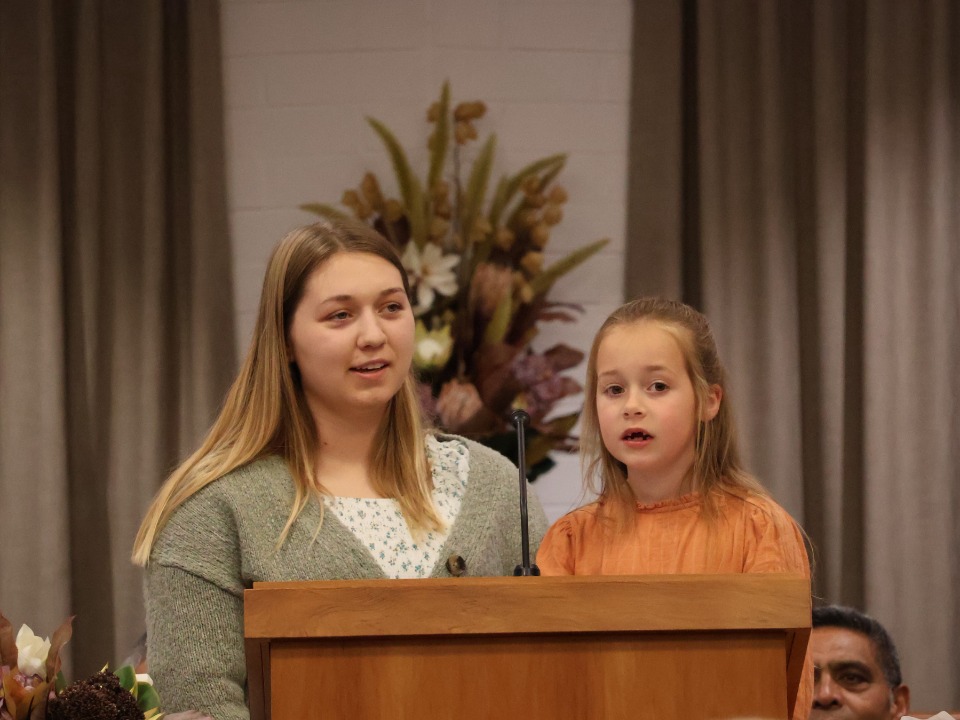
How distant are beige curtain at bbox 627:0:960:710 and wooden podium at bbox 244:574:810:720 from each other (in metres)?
2.12

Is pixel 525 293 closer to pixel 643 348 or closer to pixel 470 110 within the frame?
pixel 470 110

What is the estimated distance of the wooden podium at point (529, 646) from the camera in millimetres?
1194

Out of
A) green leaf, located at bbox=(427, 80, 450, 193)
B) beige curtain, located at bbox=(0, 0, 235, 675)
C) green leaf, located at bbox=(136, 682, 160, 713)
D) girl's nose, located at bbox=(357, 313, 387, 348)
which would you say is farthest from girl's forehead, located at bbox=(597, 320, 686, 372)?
beige curtain, located at bbox=(0, 0, 235, 675)

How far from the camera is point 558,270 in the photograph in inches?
128

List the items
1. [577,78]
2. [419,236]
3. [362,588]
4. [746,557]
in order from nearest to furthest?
[362,588]
[746,557]
[419,236]
[577,78]

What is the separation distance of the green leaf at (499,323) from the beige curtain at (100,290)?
2.25ft

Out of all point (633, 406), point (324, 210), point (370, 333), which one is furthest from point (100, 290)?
point (633, 406)

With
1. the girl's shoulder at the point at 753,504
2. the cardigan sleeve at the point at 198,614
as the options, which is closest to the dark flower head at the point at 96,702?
the cardigan sleeve at the point at 198,614

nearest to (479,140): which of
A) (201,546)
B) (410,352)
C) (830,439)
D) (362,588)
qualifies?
(830,439)

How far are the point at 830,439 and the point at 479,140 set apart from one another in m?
1.17

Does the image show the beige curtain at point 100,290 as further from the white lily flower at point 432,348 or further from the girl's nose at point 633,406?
the girl's nose at point 633,406

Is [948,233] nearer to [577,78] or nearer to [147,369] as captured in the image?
[577,78]

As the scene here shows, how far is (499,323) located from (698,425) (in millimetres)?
1295

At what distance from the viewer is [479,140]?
3357 millimetres
